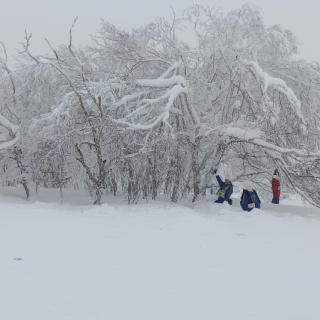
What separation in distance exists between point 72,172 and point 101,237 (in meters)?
10.5

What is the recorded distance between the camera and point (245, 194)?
50.9 feet

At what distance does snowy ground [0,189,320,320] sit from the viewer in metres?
5.62

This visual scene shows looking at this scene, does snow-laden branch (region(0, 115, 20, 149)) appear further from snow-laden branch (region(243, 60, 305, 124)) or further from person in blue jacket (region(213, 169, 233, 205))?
snow-laden branch (region(243, 60, 305, 124))

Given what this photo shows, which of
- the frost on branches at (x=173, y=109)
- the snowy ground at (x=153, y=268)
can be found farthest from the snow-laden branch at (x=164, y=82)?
the snowy ground at (x=153, y=268)

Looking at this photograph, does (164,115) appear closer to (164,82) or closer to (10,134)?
(164,82)

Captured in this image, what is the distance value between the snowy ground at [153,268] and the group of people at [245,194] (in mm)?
3021

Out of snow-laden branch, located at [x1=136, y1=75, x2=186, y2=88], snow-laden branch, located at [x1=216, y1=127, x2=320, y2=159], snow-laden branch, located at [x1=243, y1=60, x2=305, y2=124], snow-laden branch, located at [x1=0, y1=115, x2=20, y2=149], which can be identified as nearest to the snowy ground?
snow-laden branch, located at [x1=216, y1=127, x2=320, y2=159]

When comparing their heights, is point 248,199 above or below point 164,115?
below

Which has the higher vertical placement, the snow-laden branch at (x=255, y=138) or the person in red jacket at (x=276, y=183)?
the snow-laden branch at (x=255, y=138)

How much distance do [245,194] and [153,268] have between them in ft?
28.2

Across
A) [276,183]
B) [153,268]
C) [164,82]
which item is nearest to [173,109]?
[164,82]

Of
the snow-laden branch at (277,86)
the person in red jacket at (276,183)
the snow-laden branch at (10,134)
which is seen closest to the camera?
Answer: the snow-laden branch at (277,86)

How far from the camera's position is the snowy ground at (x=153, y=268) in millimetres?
5625

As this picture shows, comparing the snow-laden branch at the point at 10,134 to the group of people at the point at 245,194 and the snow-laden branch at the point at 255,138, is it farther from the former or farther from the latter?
the snow-laden branch at the point at 255,138
